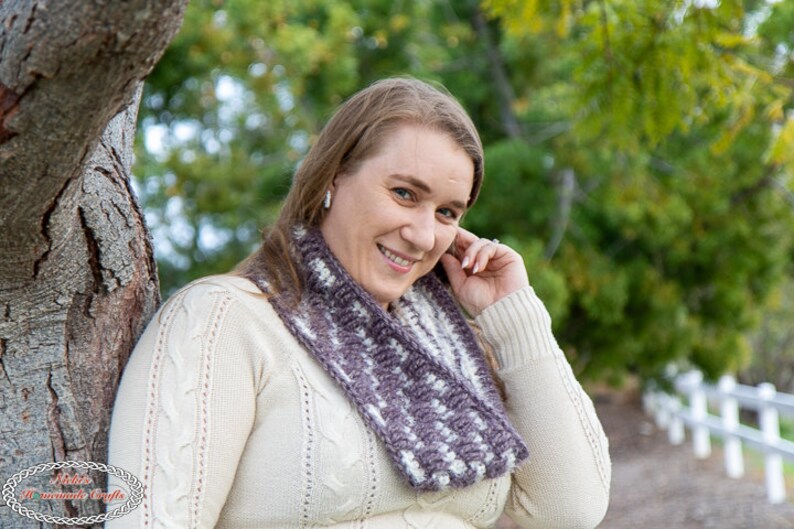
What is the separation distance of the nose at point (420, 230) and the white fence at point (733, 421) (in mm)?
6061

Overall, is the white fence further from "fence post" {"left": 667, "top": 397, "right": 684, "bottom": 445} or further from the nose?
the nose

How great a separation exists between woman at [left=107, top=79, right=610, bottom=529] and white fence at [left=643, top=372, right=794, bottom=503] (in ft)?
18.8

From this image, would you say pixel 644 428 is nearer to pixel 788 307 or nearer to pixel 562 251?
pixel 788 307

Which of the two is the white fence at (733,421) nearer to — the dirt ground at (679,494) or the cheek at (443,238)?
the dirt ground at (679,494)

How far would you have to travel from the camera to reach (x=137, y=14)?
106 centimetres

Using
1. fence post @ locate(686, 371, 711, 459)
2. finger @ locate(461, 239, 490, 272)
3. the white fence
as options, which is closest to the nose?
finger @ locate(461, 239, 490, 272)

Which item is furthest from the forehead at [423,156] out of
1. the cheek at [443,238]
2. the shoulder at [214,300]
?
the shoulder at [214,300]

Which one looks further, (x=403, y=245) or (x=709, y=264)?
(x=709, y=264)

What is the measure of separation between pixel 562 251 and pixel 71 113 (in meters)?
5.77

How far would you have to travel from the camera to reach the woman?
163cm

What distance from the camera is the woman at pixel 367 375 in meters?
1.63

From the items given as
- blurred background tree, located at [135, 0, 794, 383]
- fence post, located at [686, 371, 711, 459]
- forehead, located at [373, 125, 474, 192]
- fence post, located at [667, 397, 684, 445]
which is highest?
forehead, located at [373, 125, 474, 192]

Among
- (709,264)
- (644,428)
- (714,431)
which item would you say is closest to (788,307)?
(644,428)

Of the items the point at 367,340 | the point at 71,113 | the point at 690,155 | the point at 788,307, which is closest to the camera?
the point at 71,113
